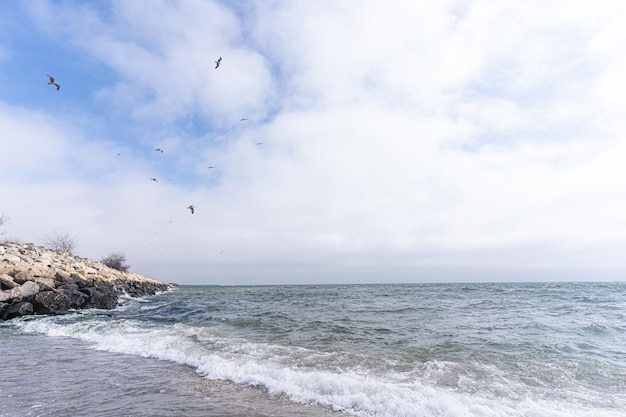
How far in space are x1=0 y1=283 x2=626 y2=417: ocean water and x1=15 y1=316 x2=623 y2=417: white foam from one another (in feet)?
0.10

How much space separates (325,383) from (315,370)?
4.52 ft

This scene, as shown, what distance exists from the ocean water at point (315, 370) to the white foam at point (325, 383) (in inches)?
1.2

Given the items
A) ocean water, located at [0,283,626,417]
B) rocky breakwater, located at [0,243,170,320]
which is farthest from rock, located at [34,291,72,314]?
ocean water, located at [0,283,626,417]

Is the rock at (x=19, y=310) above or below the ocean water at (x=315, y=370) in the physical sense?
above

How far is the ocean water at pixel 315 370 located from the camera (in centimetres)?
659

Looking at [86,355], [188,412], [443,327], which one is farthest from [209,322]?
[188,412]

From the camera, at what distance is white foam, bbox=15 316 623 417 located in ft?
21.4

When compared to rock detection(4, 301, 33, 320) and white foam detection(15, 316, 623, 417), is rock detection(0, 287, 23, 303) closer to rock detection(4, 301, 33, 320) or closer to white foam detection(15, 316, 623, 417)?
rock detection(4, 301, 33, 320)

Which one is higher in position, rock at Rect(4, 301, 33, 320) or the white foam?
rock at Rect(4, 301, 33, 320)

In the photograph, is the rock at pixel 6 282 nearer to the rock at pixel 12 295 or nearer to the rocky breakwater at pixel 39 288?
the rocky breakwater at pixel 39 288

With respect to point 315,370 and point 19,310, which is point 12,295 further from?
point 315,370

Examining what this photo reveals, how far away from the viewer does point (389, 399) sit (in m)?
6.77

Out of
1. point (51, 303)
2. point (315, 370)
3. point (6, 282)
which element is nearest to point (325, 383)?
point (315, 370)

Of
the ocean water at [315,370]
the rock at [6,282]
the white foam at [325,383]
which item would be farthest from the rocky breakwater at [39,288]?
the white foam at [325,383]
